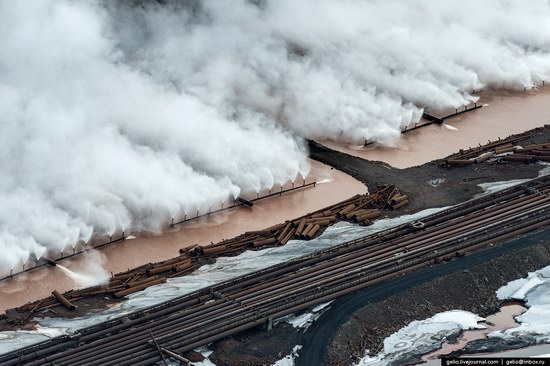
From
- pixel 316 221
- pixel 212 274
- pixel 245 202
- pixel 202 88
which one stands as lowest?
pixel 212 274

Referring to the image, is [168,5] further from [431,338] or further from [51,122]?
[431,338]

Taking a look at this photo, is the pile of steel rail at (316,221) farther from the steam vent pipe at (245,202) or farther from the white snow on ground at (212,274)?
the steam vent pipe at (245,202)

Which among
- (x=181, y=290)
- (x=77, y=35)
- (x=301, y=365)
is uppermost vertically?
(x=77, y=35)

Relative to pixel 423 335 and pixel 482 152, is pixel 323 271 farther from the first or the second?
pixel 482 152

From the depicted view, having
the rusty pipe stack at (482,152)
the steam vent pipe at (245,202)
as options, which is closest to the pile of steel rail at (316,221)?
the steam vent pipe at (245,202)

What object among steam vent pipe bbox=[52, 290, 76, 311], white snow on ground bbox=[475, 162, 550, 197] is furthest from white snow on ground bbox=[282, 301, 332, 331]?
white snow on ground bbox=[475, 162, 550, 197]

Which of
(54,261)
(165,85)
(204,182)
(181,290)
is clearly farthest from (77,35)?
(181,290)

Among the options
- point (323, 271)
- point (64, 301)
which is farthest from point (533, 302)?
point (64, 301)

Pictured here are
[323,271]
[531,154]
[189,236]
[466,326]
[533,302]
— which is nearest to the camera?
[466,326]
